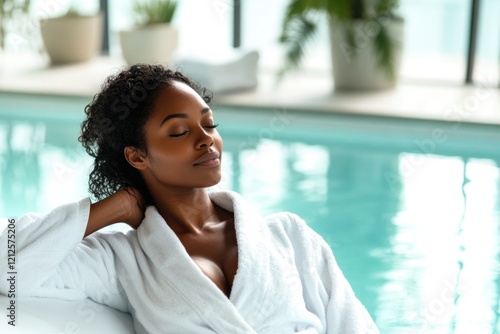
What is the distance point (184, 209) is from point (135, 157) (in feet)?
0.51

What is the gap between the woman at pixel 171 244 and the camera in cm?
196

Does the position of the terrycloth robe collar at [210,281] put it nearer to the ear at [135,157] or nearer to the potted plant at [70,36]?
the ear at [135,157]

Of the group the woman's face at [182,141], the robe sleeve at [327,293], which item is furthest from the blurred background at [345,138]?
the woman's face at [182,141]

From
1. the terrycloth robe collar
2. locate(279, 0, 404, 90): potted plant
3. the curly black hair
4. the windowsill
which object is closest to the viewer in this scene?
the terrycloth robe collar

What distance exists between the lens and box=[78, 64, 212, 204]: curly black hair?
2049 millimetres

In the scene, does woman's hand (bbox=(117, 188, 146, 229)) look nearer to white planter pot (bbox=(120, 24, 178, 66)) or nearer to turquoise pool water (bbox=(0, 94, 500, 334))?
turquoise pool water (bbox=(0, 94, 500, 334))

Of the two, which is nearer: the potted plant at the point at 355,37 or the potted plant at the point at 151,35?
the potted plant at the point at 355,37

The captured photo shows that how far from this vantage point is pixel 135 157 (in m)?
2.08

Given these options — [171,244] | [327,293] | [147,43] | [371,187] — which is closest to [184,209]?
[171,244]

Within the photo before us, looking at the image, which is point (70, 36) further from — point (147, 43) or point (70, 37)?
point (147, 43)

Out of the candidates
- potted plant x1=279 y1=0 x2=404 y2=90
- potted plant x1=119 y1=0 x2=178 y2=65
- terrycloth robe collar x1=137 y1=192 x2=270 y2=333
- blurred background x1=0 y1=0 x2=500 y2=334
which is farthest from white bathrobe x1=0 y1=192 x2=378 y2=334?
potted plant x1=119 y1=0 x2=178 y2=65

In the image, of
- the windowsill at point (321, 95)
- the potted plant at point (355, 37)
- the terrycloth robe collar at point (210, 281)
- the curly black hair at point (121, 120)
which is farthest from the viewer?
the potted plant at point (355, 37)

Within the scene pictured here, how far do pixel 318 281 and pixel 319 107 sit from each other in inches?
175

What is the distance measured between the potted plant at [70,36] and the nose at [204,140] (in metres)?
6.42
